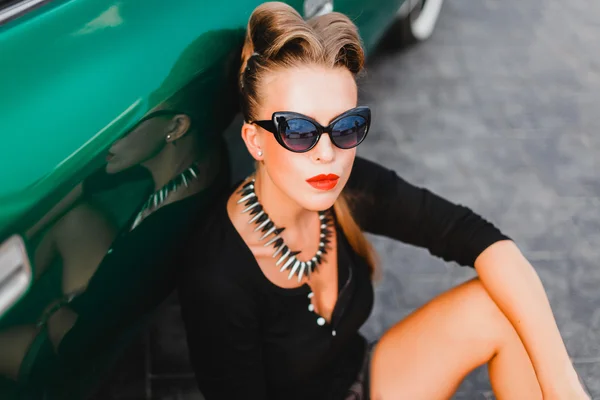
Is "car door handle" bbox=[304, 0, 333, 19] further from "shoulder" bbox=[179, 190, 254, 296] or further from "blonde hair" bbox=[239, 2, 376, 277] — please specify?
"shoulder" bbox=[179, 190, 254, 296]

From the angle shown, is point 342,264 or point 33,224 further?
point 342,264

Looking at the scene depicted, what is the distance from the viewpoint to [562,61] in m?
4.01

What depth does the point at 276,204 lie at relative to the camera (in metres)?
1.54

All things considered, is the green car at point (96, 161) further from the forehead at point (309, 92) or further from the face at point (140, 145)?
the forehead at point (309, 92)

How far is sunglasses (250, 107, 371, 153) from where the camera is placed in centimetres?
129

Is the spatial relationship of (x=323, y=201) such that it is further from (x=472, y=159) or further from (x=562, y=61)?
(x=562, y=61)

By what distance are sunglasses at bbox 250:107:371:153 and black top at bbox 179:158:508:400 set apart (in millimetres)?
309

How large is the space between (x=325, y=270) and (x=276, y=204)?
25 cm

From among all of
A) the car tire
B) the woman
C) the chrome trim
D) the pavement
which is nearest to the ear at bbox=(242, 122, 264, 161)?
the woman

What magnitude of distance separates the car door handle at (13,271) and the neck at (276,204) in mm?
579

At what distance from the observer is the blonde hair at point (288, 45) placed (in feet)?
4.38

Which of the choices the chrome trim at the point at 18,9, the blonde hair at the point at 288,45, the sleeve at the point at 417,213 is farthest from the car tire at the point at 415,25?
the chrome trim at the point at 18,9

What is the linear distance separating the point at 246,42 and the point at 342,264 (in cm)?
62

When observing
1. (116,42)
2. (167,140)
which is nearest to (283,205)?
(167,140)
